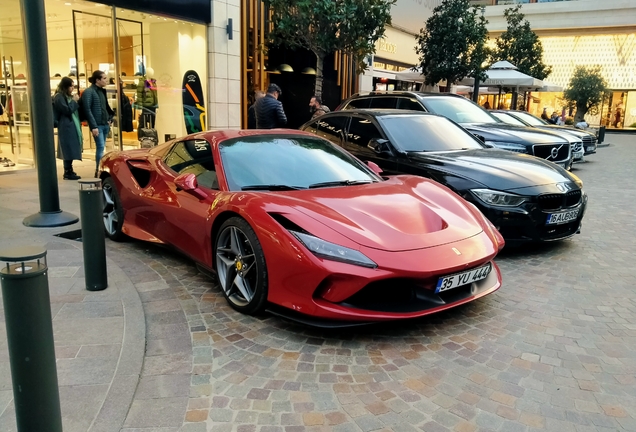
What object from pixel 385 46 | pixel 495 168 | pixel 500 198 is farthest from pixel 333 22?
pixel 385 46

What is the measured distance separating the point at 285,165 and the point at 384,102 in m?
5.89

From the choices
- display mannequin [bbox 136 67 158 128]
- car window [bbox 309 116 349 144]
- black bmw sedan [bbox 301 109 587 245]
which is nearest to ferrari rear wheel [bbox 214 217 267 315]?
black bmw sedan [bbox 301 109 587 245]

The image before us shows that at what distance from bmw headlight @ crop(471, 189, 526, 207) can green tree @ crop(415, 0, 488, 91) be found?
548 inches

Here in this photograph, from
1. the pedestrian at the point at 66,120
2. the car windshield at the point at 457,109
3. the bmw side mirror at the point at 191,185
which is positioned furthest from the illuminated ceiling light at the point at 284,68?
the bmw side mirror at the point at 191,185

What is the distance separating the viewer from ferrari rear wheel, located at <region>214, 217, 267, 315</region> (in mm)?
3479

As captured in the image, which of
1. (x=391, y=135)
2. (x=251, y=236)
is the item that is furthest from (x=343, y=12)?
(x=251, y=236)

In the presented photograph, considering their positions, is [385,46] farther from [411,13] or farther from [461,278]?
[461,278]

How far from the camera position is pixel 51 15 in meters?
10.7

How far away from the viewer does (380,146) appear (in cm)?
598

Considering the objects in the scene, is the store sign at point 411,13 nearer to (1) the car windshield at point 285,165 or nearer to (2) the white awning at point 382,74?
(2) the white awning at point 382,74

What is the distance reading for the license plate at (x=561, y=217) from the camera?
204 inches

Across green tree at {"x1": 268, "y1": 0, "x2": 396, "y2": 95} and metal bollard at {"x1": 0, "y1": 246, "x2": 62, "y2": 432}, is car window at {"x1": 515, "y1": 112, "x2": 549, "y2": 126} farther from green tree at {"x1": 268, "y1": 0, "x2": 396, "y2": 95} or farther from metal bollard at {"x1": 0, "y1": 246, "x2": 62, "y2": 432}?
metal bollard at {"x1": 0, "y1": 246, "x2": 62, "y2": 432}

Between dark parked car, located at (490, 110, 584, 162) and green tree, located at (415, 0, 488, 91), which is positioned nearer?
dark parked car, located at (490, 110, 584, 162)

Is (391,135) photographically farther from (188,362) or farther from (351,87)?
(351,87)
